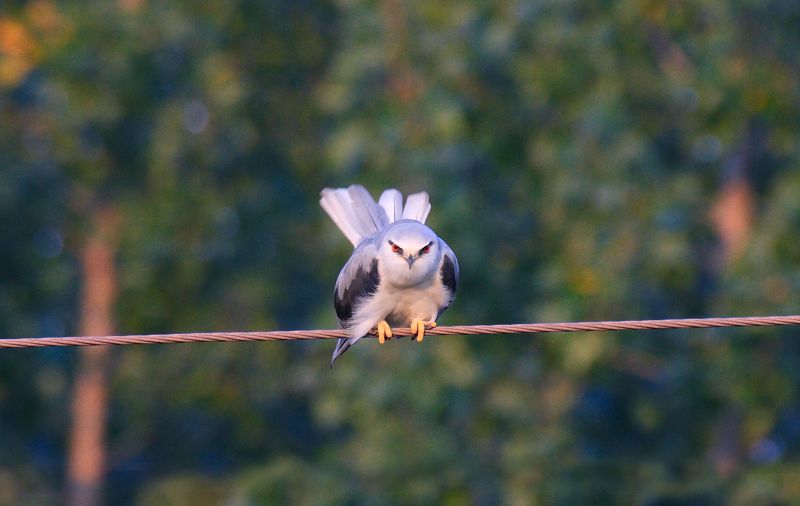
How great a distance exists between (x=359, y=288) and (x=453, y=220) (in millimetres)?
4794

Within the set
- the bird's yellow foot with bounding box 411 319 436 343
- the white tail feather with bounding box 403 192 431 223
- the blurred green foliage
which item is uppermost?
the blurred green foliage

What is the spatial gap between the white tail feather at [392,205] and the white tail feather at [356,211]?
57 mm

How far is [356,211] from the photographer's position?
7.01 m

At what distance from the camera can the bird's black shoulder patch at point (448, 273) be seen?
610cm

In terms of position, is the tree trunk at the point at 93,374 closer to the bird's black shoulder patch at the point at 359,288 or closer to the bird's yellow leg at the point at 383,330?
the bird's black shoulder patch at the point at 359,288

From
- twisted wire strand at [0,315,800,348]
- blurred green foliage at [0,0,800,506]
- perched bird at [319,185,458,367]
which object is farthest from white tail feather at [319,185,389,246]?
blurred green foliage at [0,0,800,506]

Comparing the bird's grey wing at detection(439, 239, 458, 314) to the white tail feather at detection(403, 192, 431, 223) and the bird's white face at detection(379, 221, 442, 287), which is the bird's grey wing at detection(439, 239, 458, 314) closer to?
the bird's white face at detection(379, 221, 442, 287)

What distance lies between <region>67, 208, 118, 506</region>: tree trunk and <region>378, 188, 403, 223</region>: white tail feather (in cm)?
863

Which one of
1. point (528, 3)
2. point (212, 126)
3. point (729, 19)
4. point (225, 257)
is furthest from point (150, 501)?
point (729, 19)

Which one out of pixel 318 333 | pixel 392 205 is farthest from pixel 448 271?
pixel 318 333

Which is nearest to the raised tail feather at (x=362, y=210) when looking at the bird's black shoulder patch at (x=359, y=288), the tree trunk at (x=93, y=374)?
the bird's black shoulder patch at (x=359, y=288)

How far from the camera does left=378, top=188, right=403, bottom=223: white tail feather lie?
278 inches

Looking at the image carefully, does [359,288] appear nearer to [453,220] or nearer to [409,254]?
[409,254]

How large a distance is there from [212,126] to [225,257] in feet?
5.28
